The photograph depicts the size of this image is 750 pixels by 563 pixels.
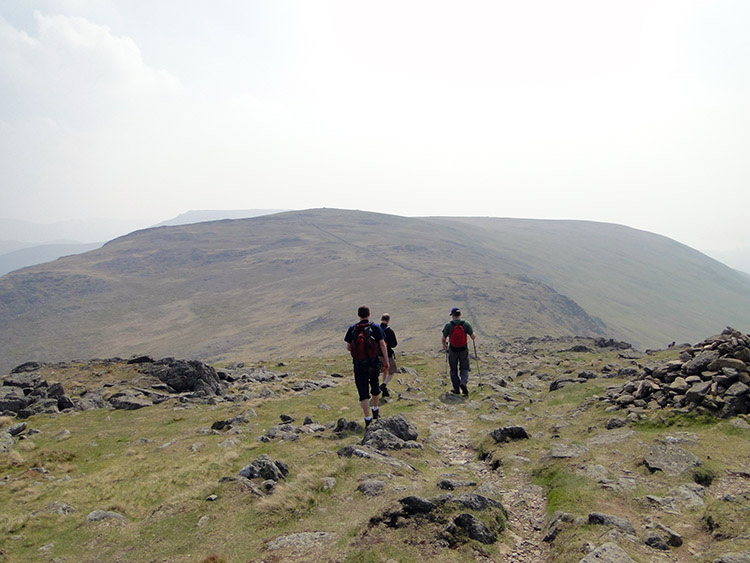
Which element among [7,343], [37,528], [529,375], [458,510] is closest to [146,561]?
[37,528]

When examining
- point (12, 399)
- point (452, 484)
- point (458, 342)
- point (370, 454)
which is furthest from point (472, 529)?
point (12, 399)

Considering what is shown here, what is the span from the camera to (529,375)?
2997 cm

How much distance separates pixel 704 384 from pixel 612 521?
8602 mm

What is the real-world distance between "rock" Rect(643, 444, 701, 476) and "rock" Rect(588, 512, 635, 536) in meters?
3.13

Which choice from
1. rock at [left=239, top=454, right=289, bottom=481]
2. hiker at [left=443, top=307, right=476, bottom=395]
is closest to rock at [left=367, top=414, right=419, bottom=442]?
rock at [left=239, top=454, right=289, bottom=481]

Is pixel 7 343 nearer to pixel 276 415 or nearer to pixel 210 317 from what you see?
pixel 210 317

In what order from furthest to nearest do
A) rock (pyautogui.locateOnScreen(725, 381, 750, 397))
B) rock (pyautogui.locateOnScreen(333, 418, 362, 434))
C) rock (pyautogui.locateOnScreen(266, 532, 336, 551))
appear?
rock (pyautogui.locateOnScreen(333, 418, 362, 434))
rock (pyautogui.locateOnScreen(725, 381, 750, 397))
rock (pyautogui.locateOnScreen(266, 532, 336, 551))

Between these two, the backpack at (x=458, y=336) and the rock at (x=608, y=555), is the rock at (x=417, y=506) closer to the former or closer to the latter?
the rock at (x=608, y=555)

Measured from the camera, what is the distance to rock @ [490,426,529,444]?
1376 cm

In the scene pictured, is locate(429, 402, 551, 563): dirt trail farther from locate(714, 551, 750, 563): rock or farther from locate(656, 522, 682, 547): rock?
locate(714, 551, 750, 563): rock

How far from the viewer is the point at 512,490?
33.9 ft

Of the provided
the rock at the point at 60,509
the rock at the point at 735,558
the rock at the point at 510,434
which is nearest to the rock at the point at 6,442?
the rock at the point at 60,509

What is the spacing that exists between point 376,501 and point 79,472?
10.7 meters

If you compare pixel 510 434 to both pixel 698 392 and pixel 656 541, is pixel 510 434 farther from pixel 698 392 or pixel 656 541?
pixel 656 541
